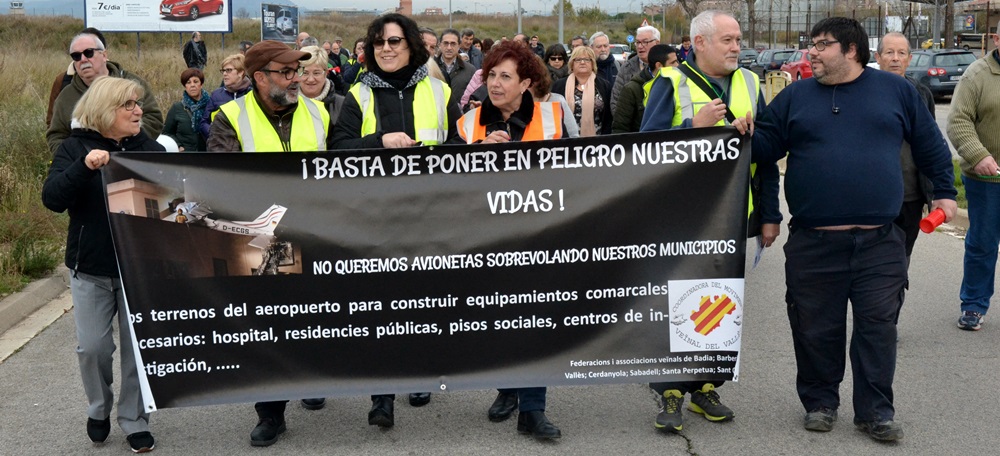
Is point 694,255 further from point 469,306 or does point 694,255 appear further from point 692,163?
point 469,306

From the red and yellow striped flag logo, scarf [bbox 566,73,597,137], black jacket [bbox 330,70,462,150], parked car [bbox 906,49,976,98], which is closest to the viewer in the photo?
the red and yellow striped flag logo

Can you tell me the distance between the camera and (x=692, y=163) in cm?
493

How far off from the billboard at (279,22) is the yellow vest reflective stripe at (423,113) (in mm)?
34911

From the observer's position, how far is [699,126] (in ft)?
16.4

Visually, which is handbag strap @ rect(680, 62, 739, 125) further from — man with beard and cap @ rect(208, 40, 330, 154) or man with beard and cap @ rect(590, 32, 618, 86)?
man with beard and cap @ rect(590, 32, 618, 86)

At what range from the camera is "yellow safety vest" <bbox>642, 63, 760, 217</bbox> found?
5168mm

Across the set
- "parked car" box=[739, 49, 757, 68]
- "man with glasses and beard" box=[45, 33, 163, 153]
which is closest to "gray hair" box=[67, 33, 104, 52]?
"man with glasses and beard" box=[45, 33, 163, 153]

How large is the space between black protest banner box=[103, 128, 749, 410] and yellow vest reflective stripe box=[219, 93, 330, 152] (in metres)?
0.38

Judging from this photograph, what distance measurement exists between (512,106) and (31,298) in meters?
4.61

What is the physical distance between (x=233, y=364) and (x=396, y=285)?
0.80 meters

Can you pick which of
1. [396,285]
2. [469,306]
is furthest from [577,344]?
[396,285]

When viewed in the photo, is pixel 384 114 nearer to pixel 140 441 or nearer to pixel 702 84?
pixel 702 84

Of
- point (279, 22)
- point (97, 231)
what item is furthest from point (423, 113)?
point (279, 22)

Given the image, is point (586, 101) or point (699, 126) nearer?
point (699, 126)
